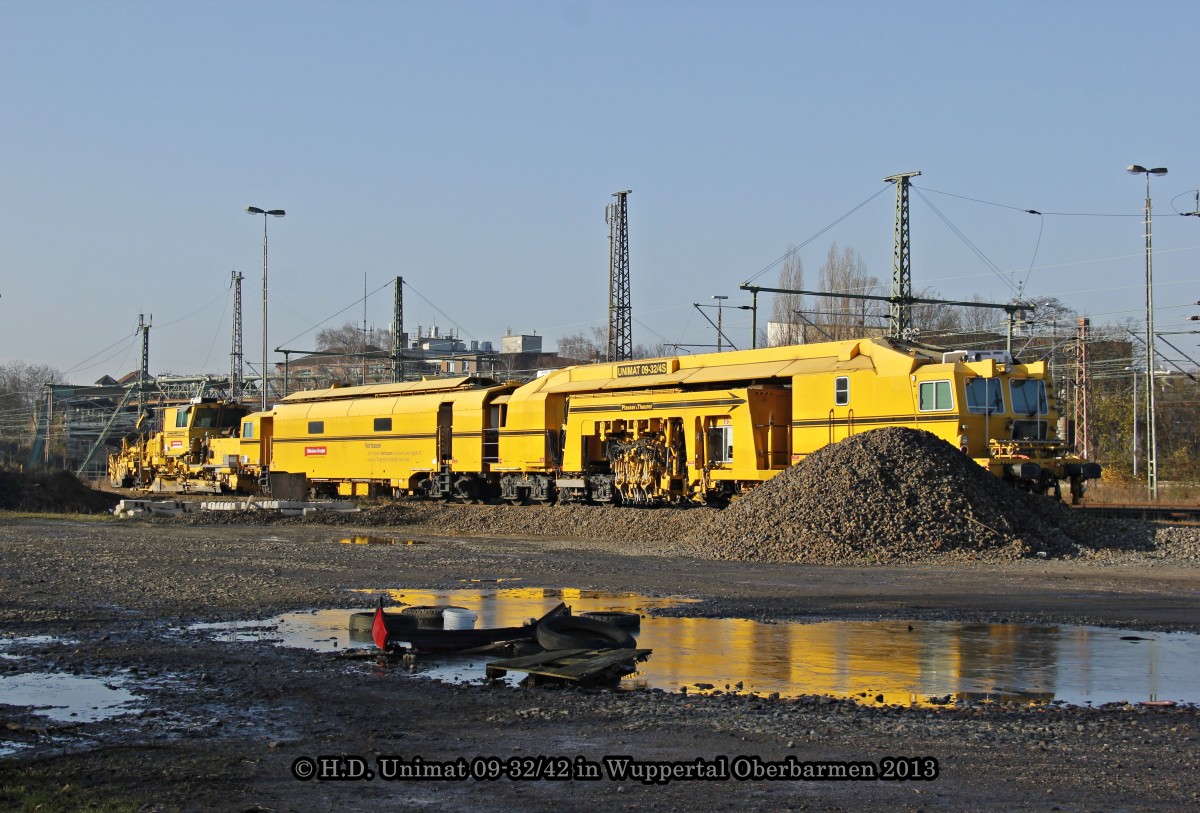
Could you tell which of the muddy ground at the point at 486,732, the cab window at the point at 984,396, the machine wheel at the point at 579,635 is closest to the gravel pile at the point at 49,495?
the muddy ground at the point at 486,732

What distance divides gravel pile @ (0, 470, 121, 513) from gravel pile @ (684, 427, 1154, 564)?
2292 centimetres

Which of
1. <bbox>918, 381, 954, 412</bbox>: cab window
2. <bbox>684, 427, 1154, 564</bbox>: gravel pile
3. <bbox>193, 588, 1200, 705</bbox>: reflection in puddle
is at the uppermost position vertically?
<bbox>918, 381, 954, 412</bbox>: cab window

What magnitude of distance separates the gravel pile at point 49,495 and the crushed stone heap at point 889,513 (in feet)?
75.7

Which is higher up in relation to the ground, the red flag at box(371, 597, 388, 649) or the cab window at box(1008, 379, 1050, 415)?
the cab window at box(1008, 379, 1050, 415)

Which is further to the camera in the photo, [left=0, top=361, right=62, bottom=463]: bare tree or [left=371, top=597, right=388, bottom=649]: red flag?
[left=0, top=361, right=62, bottom=463]: bare tree

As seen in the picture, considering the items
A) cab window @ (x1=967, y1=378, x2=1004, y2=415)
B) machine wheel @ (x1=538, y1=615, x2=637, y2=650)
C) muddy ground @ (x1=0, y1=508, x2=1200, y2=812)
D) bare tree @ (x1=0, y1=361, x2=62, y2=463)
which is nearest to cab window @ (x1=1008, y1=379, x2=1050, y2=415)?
cab window @ (x1=967, y1=378, x2=1004, y2=415)

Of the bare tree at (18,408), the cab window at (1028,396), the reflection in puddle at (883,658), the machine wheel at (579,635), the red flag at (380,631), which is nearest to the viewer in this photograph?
the reflection in puddle at (883,658)

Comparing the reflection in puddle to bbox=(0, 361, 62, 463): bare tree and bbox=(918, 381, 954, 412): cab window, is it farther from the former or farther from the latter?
bbox=(0, 361, 62, 463): bare tree

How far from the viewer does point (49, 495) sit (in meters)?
36.2

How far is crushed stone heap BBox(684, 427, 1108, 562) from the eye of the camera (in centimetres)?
1984

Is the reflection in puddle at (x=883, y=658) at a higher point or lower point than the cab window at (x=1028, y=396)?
lower

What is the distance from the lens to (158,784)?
598cm

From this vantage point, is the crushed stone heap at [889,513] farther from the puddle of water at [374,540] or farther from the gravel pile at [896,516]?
the puddle of water at [374,540]

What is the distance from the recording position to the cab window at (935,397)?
2322 centimetres
